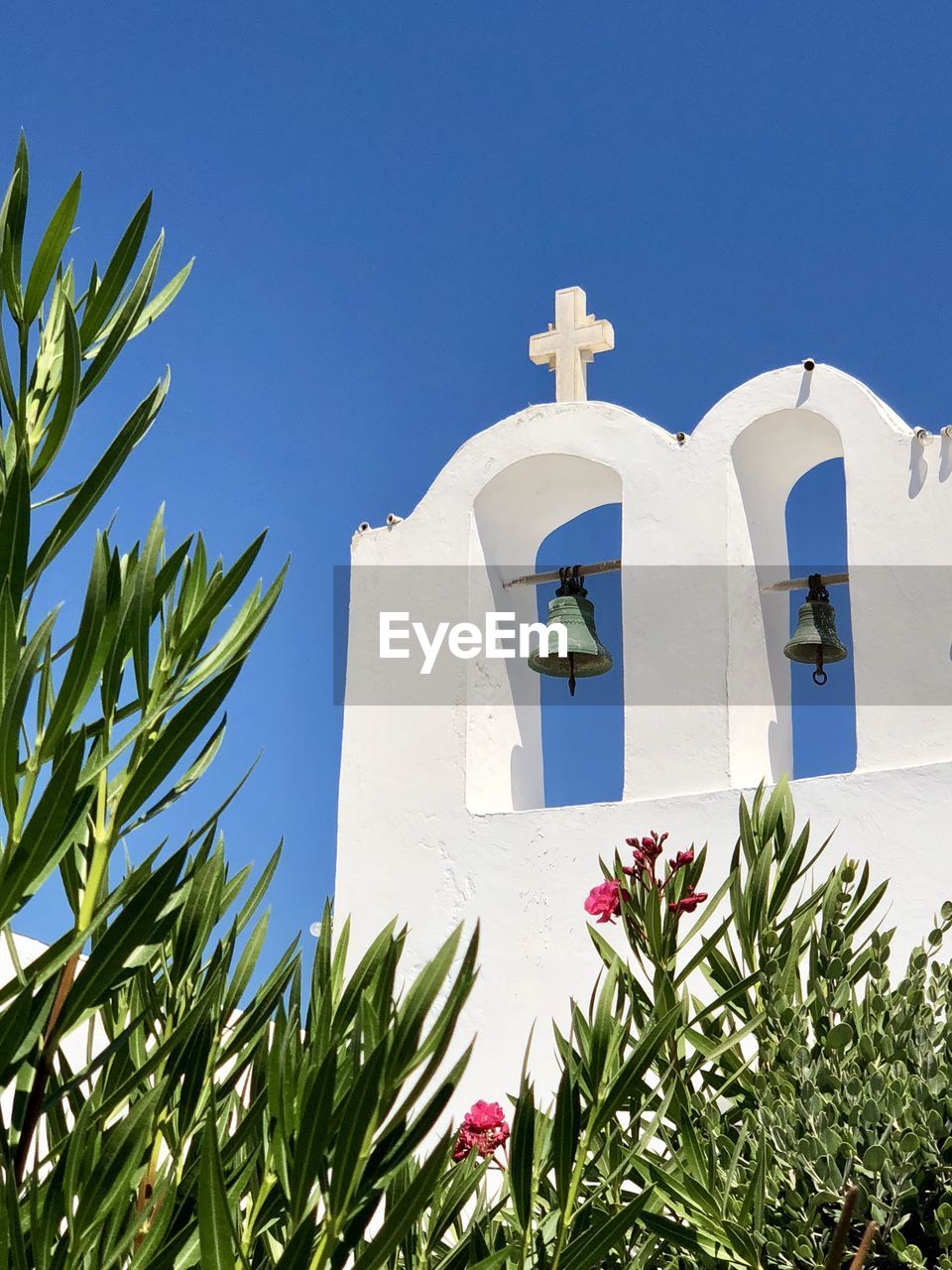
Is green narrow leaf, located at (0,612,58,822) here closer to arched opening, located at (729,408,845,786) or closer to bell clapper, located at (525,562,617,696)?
arched opening, located at (729,408,845,786)

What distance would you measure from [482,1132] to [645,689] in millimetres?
2699

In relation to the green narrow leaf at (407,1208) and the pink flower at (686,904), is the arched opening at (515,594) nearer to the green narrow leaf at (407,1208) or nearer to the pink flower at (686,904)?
the pink flower at (686,904)

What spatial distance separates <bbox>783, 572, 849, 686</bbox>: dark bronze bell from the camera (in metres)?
5.19

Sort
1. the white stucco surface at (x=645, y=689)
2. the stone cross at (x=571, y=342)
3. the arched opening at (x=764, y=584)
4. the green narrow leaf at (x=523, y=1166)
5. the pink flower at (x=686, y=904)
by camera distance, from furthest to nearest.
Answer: the stone cross at (x=571, y=342)
the arched opening at (x=764, y=584)
the white stucco surface at (x=645, y=689)
the pink flower at (x=686, y=904)
the green narrow leaf at (x=523, y=1166)

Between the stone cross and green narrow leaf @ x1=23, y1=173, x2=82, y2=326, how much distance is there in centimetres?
456

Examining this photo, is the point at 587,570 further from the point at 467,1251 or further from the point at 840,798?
the point at 467,1251

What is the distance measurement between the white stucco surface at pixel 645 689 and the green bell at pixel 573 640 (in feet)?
0.65

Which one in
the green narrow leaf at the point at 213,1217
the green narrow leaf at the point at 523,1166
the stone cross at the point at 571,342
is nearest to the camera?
the green narrow leaf at the point at 213,1217

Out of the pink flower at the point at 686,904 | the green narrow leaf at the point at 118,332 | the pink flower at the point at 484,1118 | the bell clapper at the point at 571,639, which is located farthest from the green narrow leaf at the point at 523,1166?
the bell clapper at the point at 571,639

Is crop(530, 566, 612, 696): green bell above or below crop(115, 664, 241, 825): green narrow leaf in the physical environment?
above

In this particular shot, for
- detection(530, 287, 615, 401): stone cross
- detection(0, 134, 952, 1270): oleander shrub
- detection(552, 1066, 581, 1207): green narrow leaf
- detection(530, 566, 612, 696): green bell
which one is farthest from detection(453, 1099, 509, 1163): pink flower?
detection(530, 287, 615, 401): stone cross
